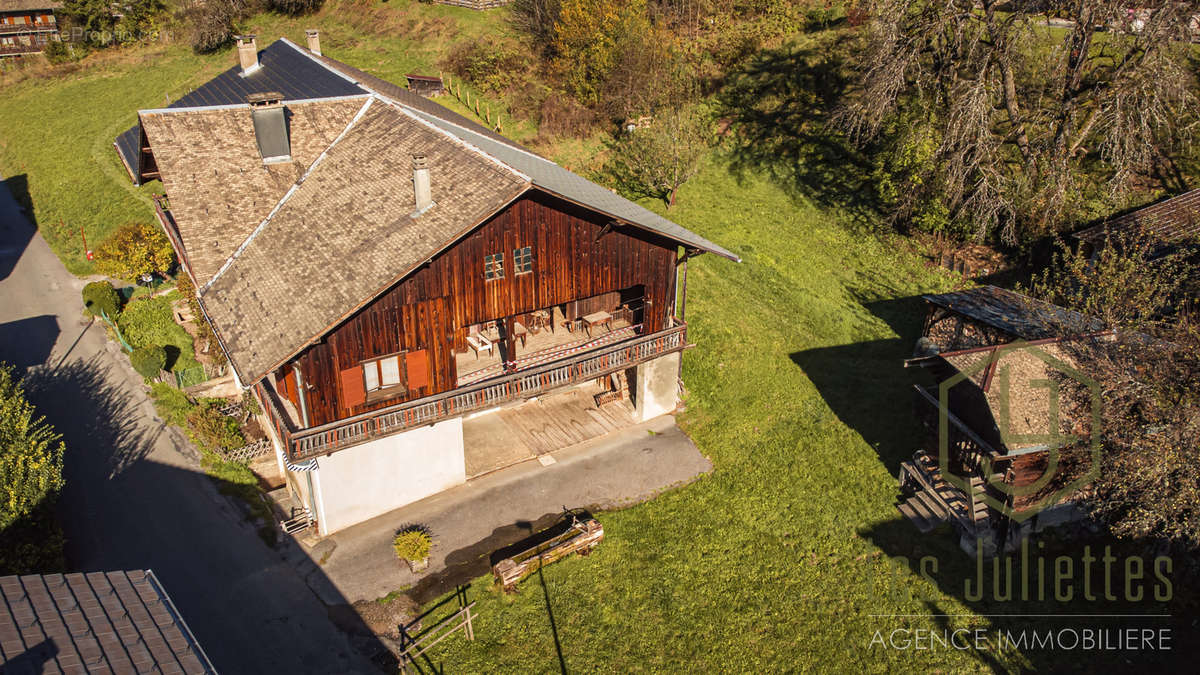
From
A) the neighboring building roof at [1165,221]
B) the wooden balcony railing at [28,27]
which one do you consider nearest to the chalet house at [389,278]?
the neighboring building roof at [1165,221]

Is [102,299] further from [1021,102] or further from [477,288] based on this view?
[1021,102]

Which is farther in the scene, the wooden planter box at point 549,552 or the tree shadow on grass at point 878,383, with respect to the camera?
the tree shadow on grass at point 878,383

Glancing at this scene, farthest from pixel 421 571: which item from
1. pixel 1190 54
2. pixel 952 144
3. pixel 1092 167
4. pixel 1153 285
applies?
pixel 1190 54

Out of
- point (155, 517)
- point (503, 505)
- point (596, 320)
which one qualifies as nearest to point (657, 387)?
point (596, 320)

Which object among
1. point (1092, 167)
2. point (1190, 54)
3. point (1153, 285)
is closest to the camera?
point (1153, 285)

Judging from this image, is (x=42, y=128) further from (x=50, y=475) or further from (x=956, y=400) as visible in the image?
(x=956, y=400)

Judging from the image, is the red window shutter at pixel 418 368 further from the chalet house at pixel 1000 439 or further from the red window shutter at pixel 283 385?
the chalet house at pixel 1000 439
